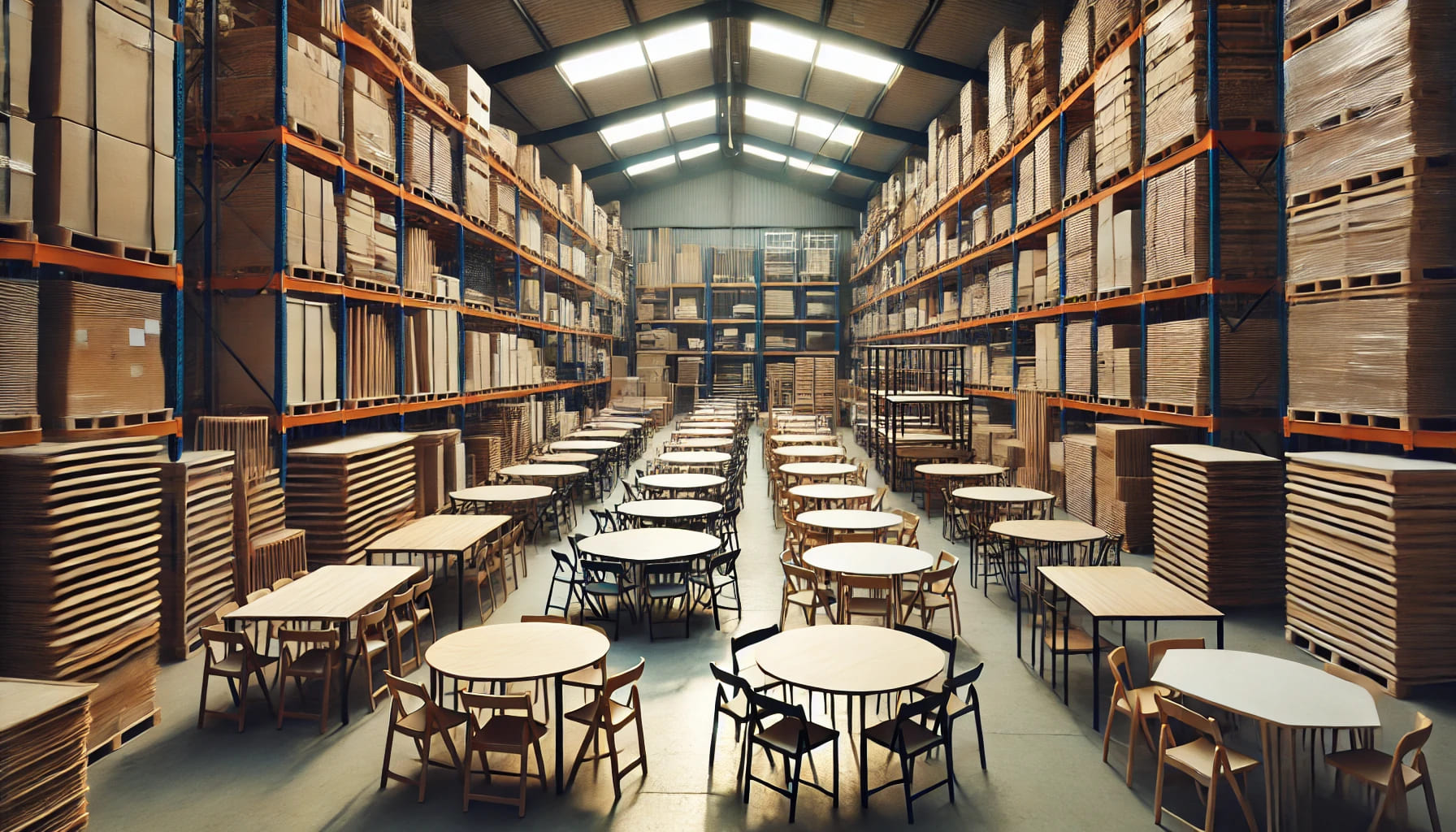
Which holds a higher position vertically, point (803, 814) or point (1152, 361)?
point (1152, 361)

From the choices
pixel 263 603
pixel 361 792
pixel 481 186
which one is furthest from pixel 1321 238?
pixel 481 186

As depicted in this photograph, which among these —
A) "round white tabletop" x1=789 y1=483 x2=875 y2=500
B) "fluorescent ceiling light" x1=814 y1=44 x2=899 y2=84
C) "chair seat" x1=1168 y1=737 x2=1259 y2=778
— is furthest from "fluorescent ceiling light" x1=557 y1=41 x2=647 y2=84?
"chair seat" x1=1168 y1=737 x2=1259 y2=778

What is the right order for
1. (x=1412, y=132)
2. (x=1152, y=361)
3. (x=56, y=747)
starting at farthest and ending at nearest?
(x=1152, y=361)
(x=1412, y=132)
(x=56, y=747)

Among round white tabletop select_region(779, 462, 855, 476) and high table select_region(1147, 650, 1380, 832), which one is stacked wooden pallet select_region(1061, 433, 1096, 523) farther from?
high table select_region(1147, 650, 1380, 832)

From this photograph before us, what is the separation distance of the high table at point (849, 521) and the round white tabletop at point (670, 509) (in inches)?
39.6

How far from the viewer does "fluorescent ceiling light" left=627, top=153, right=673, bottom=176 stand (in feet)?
87.9

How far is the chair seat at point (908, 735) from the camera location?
401cm

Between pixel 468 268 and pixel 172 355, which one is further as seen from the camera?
pixel 468 268

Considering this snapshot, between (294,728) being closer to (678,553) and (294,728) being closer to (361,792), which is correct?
(361,792)

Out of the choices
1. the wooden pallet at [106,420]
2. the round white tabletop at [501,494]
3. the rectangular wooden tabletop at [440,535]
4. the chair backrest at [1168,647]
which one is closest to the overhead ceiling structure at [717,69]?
the round white tabletop at [501,494]

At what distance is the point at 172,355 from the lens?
6.67m

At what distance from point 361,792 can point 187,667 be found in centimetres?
273

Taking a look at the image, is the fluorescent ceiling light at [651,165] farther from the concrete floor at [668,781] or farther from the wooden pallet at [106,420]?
the concrete floor at [668,781]

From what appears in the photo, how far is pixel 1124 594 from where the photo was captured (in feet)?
17.5
